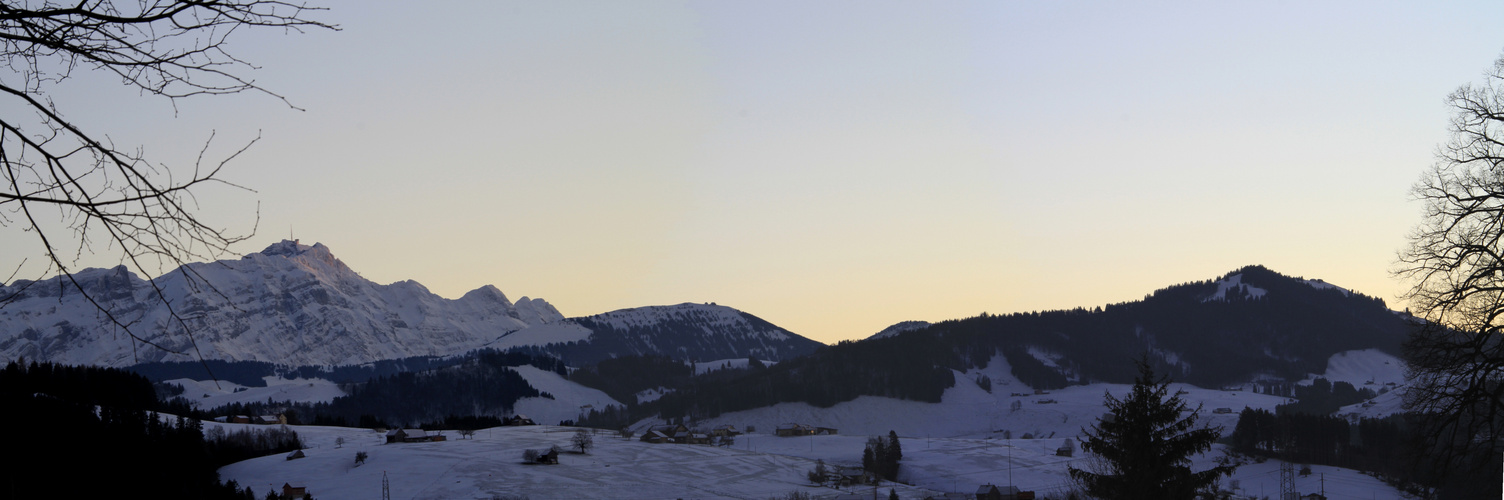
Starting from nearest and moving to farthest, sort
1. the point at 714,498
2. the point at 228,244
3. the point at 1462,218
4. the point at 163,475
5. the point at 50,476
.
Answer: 1. the point at 228,244
2. the point at 1462,218
3. the point at 50,476
4. the point at 163,475
5. the point at 714,498

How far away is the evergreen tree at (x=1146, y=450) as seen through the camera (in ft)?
81.1

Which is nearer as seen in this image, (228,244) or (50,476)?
(228,244)

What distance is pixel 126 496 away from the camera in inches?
1905

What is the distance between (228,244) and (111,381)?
137m

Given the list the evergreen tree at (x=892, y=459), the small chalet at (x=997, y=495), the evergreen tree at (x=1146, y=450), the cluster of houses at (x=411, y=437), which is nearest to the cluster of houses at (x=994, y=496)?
the small chalet at (x=997, y=495)

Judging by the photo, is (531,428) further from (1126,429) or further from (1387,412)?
(1126,429)

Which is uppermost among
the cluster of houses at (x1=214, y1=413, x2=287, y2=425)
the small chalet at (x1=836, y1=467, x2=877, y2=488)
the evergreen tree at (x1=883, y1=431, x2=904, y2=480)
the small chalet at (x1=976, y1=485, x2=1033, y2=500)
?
the cluster of houses at (x1=214, y1=413, x2=287, y2=425)

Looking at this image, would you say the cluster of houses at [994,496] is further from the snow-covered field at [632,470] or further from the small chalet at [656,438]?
the small chalet at [656,438]

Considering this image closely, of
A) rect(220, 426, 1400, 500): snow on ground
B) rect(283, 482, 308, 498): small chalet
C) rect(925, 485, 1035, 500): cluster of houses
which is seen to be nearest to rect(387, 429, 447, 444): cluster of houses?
rect(220, 426, 1400, 500): snow on ground

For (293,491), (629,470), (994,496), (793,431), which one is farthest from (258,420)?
(994,496)

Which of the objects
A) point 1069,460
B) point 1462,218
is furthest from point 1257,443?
point 1462,218

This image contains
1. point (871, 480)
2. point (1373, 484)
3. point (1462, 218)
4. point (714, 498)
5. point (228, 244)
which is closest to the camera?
point (228, 244)

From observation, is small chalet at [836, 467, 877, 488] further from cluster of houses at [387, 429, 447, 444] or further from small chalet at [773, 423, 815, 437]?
small chalet at [773, 423, 815, 437]

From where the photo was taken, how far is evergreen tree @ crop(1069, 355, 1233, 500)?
974 inches
